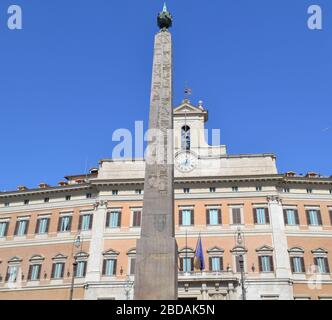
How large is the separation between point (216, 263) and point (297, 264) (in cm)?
522

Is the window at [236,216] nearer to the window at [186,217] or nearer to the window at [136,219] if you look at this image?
the window at [186,217]

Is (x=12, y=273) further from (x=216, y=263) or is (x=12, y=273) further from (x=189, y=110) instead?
(x=189, y=110)

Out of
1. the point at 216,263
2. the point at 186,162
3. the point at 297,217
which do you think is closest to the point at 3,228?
the point at 186,162

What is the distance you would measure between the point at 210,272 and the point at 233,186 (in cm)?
638

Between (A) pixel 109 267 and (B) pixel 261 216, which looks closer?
(A) pixel 109 267

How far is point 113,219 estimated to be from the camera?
2958cm

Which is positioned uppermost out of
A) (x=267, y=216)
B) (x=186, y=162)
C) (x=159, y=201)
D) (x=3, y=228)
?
(x=186, y=162)

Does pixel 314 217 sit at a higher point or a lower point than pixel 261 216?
higher

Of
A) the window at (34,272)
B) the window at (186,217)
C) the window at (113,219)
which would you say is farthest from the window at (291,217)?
the window at (34,272)

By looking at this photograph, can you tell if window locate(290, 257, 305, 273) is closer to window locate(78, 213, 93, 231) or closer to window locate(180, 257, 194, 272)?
window locate(180, 257, 194, 272)

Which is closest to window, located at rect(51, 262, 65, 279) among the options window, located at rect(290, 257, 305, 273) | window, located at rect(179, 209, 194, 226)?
window, located at rect(179, 209, 194, 226)

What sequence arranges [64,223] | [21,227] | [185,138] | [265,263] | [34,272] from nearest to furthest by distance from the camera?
1. [265,263]
2. [34,272]
3. [64,223]
4. [21,227]
5. [185,138]
